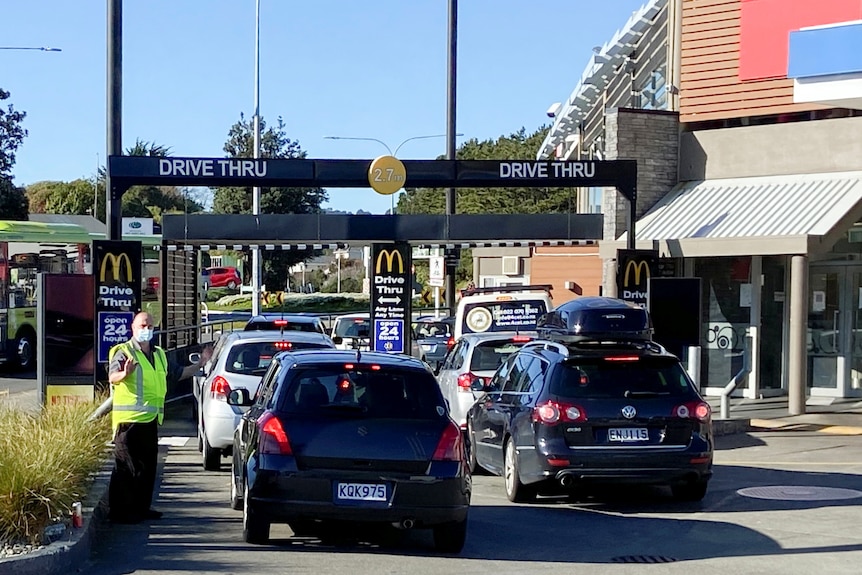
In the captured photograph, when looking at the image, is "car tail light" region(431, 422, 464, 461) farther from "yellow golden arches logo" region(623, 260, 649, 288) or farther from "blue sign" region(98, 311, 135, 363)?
"yellow golden arches logo" region(623, 260, 649, 288)

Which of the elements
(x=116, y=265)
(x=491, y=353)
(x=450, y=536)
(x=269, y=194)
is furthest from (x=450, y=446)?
(x=269, y=194)

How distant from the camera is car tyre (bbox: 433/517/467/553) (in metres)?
9.37

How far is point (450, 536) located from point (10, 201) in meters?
56.0

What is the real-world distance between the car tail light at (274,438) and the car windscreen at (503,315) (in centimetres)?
1132

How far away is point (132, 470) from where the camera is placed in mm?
10531

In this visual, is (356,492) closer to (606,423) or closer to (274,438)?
(274,438)

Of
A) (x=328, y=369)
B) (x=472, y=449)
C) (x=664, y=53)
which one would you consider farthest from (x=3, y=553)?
(x=664, y=53)

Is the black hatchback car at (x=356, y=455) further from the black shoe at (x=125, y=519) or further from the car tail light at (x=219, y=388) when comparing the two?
the car tail light at (x=219, y=388)

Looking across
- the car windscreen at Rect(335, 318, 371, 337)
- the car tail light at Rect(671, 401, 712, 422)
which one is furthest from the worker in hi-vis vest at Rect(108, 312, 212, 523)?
the car windscreen at Rect(335, 318, 371, 337)

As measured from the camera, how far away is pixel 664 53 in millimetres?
28109

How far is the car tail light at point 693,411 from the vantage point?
466 inches

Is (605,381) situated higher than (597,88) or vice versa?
(597,88)

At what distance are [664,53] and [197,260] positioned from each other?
11.5 meters

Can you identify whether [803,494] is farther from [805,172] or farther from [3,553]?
[805,172]
